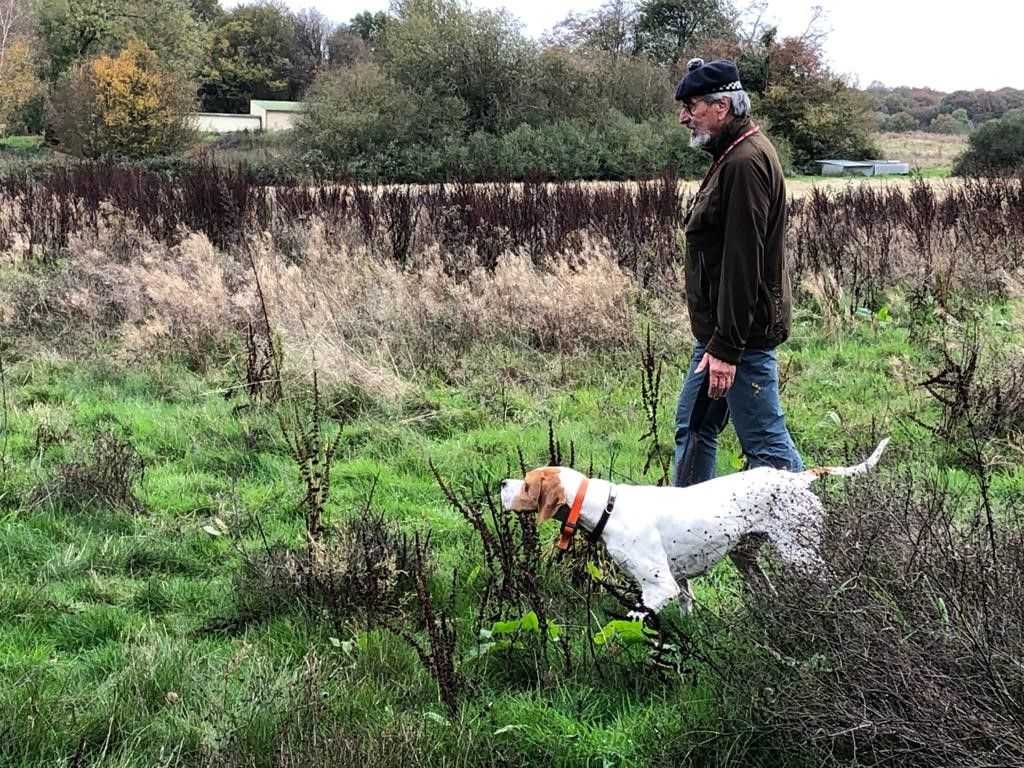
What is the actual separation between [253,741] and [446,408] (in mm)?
3611

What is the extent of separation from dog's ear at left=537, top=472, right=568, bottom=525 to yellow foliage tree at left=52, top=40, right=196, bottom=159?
34.2 meters

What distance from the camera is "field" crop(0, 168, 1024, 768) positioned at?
245cm

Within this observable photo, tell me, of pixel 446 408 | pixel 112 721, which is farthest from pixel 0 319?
pixel 112 721

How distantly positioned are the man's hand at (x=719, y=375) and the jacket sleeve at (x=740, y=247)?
3cm

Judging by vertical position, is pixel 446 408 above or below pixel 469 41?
below

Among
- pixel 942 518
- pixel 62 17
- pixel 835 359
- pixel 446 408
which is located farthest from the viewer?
pixel 62 17

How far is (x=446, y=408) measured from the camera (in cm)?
611

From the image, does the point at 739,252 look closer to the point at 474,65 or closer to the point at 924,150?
the point at 474,65

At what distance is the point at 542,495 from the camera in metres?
3.15

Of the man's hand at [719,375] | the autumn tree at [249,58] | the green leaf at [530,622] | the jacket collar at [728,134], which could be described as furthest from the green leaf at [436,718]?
the autumn tree at [249,58]

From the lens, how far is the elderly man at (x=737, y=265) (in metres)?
3.30

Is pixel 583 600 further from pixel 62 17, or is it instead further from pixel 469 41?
pixel 62 17

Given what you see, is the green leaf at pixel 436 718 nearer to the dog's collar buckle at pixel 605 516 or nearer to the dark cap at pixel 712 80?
the dog's collar buckle at pixel 605 516

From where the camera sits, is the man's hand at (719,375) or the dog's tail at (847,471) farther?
the man's hand at (719,375)
